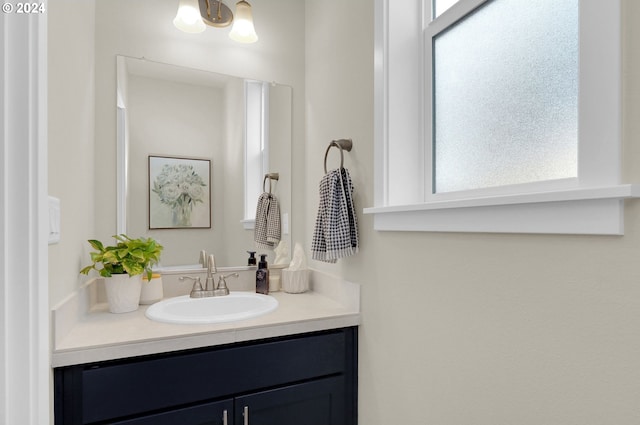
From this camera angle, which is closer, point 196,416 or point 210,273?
point 196,416

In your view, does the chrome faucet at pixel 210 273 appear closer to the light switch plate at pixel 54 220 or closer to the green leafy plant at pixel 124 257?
the green leafy plant at pixel 124 257

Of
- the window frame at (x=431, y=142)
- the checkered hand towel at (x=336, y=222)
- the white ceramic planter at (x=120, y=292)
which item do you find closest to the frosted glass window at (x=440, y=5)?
the window frame at (x=431, y=142)

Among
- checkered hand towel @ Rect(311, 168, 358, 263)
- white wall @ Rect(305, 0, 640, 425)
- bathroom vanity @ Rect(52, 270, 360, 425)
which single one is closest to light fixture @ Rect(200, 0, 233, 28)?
white wall @ Rect(305, 0, 640, 425)

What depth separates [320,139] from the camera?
5.98 ft

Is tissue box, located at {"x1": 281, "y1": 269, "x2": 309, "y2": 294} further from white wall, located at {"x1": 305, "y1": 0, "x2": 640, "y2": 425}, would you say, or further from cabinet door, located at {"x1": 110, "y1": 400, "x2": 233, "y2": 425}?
cabinet door, located at {"x1": 110, "y1": 400, "x2": 233, "y2": 425}

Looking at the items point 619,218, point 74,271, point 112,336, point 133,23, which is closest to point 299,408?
point 112,336

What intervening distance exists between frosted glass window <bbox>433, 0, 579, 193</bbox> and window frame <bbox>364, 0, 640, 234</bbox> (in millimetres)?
41

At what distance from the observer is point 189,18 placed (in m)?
1.71

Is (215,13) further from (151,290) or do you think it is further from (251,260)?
(151,290)

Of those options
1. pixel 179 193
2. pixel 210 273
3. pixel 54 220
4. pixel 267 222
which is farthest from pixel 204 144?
pixel 54 220

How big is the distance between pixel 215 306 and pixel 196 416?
0.50 meters

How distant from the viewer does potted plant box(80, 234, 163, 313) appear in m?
1.36

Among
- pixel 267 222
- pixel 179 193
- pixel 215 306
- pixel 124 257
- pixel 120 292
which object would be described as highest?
pixel 179 193

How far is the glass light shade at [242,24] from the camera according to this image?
1.81 metres
